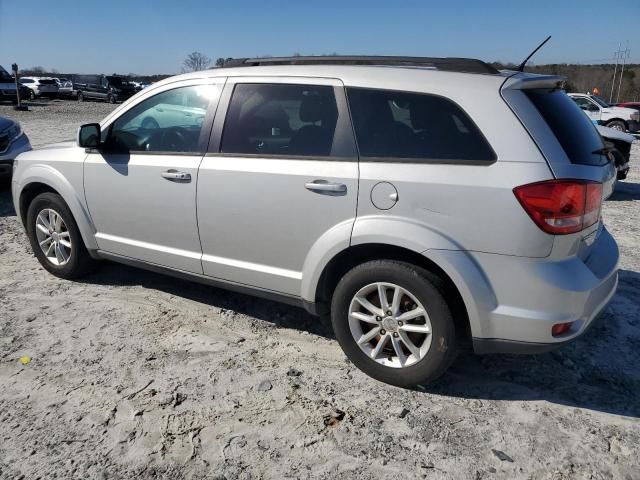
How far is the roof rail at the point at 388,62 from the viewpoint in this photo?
119 inches

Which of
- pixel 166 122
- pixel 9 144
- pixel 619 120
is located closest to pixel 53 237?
pixel 166 122

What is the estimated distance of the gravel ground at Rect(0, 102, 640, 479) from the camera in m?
2.59

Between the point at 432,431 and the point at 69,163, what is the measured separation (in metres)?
3.48

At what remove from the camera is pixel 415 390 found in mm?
3197

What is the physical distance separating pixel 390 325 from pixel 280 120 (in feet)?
4.85

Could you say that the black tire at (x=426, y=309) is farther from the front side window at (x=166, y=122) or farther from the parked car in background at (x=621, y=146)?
the parked car in background at (x=621, y=146)

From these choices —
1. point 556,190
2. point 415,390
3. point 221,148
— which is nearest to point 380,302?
point 415,390

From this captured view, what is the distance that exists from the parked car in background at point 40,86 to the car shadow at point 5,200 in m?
29.6

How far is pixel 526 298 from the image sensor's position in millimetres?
2732

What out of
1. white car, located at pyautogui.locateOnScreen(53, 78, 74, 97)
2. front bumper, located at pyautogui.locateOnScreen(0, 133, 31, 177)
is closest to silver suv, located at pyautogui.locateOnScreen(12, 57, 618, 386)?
front bumper, located at pyautogui.locateOnScreen(0, 133, 31, 177)

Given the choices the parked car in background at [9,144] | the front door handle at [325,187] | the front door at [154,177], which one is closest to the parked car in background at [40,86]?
the parked car in background at [9,144]

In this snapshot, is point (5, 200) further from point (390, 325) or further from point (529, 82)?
point (529, 82)

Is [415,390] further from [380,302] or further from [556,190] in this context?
[556,190]

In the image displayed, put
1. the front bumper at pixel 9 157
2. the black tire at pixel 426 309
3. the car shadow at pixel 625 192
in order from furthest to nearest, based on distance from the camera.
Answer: the car shadow at pixel 625 192 → the front bumper at pixel 9 157 → the black tire at pixel 426 309
